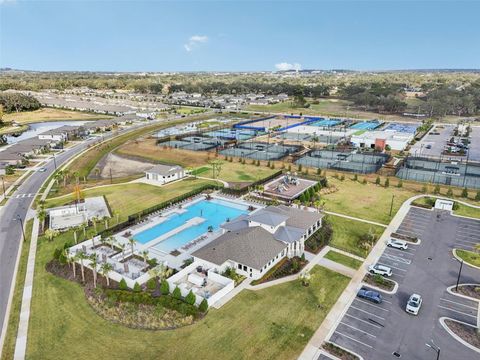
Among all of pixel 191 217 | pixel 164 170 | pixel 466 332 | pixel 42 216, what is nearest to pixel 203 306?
pixel 466 332

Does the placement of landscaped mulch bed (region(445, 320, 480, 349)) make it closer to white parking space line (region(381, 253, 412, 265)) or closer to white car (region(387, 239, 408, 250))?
white parking space line (region(381, 253, 412, 265))

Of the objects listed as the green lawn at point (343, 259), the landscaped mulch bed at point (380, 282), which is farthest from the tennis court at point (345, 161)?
the landscaped mulch bed at point (380, 282)

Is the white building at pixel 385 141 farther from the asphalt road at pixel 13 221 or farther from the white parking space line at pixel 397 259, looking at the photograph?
the asphalt road at pixel 13 221

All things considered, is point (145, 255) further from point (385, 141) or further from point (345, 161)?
point (385, 141)

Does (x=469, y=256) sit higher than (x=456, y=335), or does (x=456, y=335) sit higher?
(x=469, y=256)

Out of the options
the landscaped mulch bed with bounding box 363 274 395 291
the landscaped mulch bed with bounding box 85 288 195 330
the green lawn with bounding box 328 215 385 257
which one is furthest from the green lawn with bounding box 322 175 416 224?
the landscaped mulch bed with bounding box 85 288 195 330
